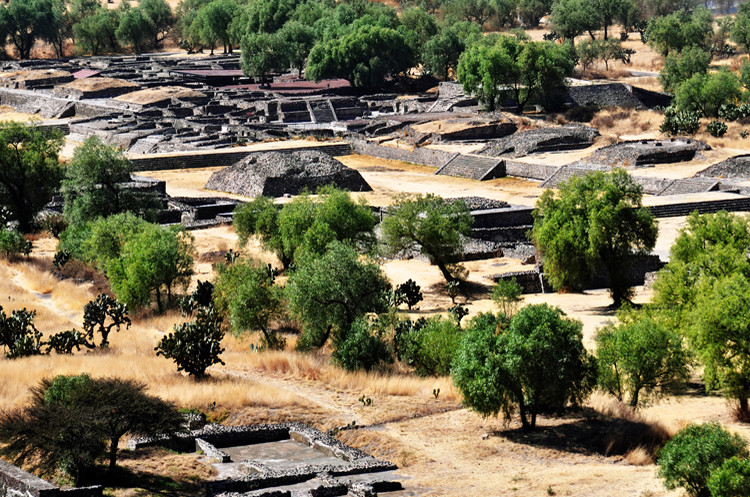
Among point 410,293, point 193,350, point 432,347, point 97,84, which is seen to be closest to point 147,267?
point 410,293

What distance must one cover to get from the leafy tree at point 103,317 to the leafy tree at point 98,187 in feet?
42.8

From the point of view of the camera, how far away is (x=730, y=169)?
65.9m

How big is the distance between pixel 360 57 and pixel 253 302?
7646cm

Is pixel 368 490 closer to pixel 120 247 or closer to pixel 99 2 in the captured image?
pixel 120 247

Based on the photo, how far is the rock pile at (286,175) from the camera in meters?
65.1

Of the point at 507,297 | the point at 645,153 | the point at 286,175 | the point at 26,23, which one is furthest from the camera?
the point at 26,23

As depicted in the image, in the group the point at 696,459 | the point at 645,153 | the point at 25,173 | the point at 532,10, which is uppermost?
the point at 532,10

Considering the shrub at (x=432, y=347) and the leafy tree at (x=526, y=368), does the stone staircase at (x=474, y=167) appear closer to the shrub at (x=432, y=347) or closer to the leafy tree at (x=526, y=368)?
the shrub at (x=432, y=347)

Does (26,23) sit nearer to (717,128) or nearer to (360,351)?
(717,128)

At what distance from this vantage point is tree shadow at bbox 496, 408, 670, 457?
25109 mm

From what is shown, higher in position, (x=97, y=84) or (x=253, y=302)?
(x=97, y=84)

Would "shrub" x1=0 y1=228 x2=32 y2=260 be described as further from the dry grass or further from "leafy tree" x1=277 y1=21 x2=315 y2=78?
"leafy tree" x1=277 y1=21 x2=315 y2=78

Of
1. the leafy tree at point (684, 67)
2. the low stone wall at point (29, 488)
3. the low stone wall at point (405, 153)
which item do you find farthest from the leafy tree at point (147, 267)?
the leafy tree at point (684, 67)

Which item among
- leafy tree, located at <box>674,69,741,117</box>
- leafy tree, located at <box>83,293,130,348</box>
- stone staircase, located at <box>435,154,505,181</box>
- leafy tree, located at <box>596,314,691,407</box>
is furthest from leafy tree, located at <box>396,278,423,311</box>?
leafy tree, located at <box>674,69,741,117</box>
